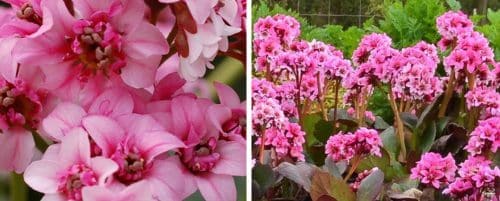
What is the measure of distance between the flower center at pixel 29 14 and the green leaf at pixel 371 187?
73 cm

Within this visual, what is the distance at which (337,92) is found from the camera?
1505 mm

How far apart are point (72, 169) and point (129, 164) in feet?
0.30

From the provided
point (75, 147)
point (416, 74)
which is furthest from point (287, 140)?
point (75, 147)

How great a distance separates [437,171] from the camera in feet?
4.75

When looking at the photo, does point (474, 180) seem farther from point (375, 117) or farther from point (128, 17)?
point (128, 17)

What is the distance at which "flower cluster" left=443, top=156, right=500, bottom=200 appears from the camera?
1431 mm

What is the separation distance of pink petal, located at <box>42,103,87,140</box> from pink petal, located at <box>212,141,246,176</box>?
0.83 feet

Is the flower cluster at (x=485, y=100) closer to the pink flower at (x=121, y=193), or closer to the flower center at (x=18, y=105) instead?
the pink flower at (x=121, y=193)

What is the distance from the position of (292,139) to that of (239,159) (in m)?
0.24

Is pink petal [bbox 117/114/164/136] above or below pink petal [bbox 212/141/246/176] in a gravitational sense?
above

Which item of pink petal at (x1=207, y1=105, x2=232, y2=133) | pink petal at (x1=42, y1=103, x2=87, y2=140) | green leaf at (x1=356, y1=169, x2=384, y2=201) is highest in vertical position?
pink petal at (x1=42, y1=103, x2=87, y2=140)

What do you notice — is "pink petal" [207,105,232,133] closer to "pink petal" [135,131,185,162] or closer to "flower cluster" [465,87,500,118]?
"pink petal" [135,131,185,162]

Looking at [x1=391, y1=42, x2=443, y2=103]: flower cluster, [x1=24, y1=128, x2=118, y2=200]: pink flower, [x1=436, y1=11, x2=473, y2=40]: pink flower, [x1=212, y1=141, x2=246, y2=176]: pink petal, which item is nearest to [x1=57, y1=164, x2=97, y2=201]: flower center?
[x1=24, y1=128, x2=118, y2=200]: pink flower

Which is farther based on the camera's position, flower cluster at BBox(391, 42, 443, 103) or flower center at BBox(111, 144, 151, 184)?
flower cluster at BBox(391, 42, 443, 103)
